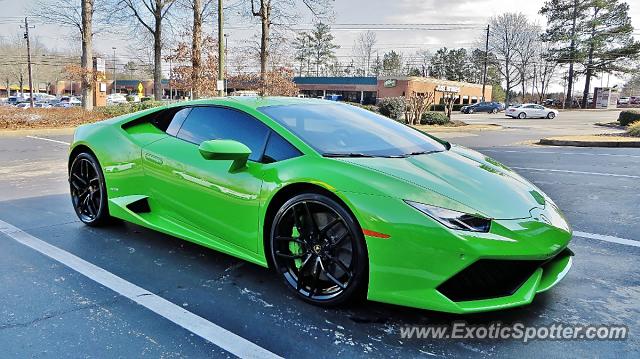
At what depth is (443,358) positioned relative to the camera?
2381 millimetres

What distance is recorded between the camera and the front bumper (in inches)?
95.7

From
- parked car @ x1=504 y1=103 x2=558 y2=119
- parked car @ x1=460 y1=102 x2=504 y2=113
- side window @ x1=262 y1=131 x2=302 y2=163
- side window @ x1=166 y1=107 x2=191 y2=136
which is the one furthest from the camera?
parked car @ x1=460 y1=102 x2=504 y2=113

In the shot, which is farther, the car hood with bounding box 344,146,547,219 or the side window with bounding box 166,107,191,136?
the side window with bounding box 166,107,191,136

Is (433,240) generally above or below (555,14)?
below

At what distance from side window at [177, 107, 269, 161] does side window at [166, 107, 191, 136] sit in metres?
0.04

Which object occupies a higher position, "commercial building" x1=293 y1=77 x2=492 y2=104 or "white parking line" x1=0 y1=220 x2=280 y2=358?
"commercial building" x1=293 y1=77 x2=492 y2=104

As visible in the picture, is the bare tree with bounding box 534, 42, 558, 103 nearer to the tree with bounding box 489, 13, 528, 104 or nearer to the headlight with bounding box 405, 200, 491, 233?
the tree with bounding box 489, 13, 528, 104

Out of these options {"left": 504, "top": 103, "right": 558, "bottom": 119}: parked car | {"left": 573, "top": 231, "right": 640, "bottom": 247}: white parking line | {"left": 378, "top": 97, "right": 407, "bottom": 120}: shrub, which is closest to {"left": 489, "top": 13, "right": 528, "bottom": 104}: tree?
{"left": 504, "top": 103, "right": 558, "bottom": 119}: parked car

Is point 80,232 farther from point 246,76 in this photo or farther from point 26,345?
point 246,76

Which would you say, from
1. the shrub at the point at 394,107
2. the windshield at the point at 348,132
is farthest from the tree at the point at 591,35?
the windshield at the point at 348,132

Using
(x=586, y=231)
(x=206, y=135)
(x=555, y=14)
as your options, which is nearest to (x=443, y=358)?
(x=206, y=135)

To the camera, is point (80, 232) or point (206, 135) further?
point (80, 232)

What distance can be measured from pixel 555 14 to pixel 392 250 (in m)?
68.0

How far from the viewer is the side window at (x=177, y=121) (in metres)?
3.93
